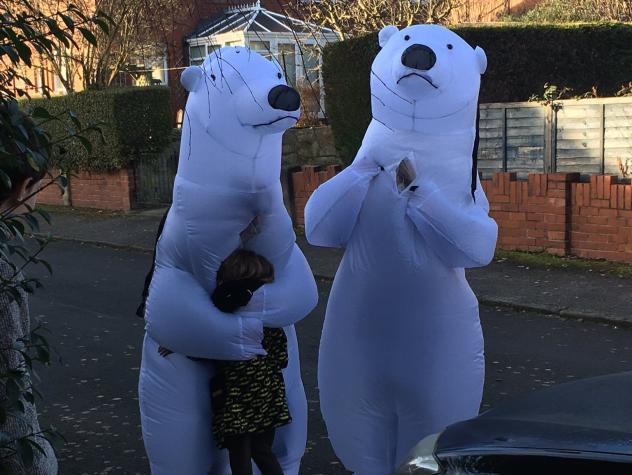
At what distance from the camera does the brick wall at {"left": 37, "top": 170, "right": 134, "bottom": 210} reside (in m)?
16.2

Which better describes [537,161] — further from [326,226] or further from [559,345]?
[326,226]

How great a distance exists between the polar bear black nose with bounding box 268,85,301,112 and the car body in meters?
1.34

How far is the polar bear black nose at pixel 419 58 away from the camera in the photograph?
11.7ft

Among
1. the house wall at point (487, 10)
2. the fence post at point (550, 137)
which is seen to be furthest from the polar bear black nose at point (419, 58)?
the house wall at point (487, 10)

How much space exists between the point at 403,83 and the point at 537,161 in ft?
27.0

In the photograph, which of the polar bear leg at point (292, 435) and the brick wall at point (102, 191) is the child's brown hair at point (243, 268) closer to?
the polar bear leg at point (292, 435)

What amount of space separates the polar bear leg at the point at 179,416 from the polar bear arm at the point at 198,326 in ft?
0.36

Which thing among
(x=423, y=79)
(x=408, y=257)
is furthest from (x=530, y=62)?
(x=408, y=257)

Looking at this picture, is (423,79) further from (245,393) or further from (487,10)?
(487,10)

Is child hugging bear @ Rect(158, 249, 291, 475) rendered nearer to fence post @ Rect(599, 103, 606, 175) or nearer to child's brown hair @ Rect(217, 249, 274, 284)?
child's brown hair @ Rect(217, 249, 274, 284)

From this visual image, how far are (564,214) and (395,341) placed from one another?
A: 22.8 ft

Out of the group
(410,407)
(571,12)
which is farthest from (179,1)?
(571,12)

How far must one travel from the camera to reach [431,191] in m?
3.51

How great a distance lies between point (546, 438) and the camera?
8.05 feet
